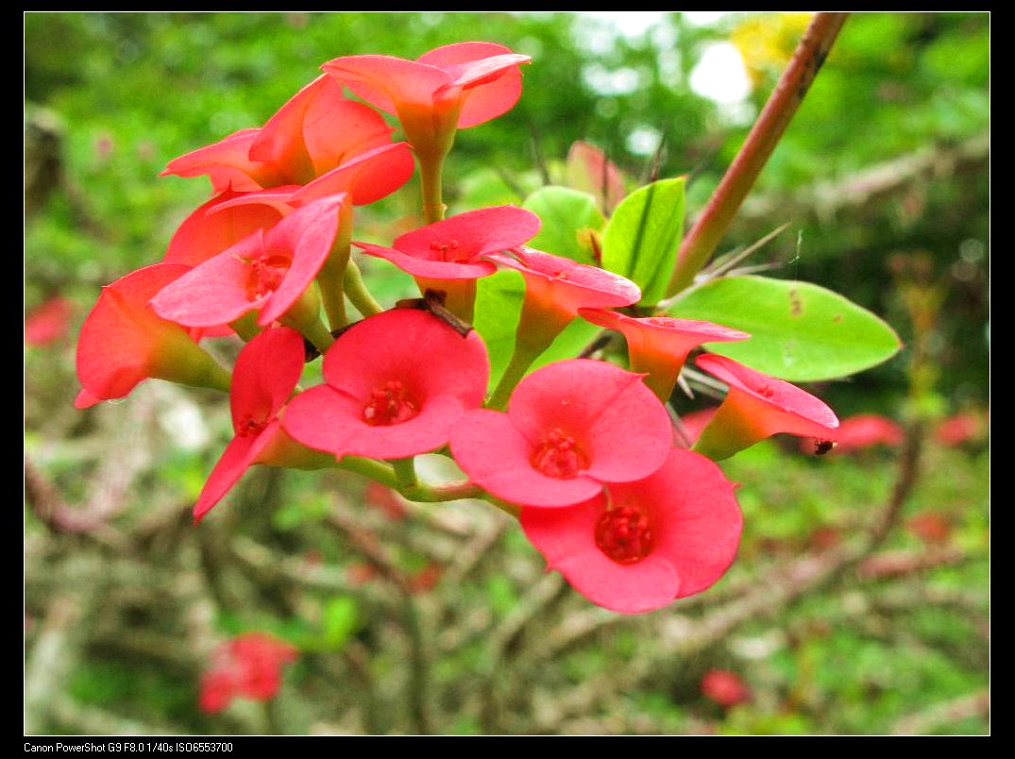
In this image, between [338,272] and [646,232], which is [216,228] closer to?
[338,272]

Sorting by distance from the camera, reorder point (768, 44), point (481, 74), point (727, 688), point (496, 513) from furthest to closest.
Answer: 1. point (768, 44)
2. point (727, 688)
3. point (496, 513)
4. point (481, 74)

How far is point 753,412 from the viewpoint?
469 millimetres

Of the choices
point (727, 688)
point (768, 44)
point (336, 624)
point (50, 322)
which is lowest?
point (727, 688)

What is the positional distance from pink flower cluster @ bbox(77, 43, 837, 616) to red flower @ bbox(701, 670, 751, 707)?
2.58 m

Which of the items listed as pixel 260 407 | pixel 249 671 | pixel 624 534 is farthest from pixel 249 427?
pixel 249 671

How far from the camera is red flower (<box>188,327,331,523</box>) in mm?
393

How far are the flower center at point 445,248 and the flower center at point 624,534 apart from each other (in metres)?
0.17

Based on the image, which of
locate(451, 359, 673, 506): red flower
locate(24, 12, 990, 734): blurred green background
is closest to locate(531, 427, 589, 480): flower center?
locate(451, 359, 673, 506): red flower

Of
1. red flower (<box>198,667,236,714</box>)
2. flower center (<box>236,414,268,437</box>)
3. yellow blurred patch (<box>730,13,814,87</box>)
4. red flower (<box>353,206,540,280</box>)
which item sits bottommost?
red flower (<box>198,667,236,714</box>)

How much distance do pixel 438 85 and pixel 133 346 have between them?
25 cm

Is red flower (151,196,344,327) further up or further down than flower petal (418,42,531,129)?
further down

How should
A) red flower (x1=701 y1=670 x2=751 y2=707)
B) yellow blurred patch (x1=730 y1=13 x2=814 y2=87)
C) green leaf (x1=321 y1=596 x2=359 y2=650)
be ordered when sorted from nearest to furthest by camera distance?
green leaf (x1=321 y1=596 x2=359 y2=650) < red flower (x1=701 y1=670 x2=751 y2=707) < yellow blurred patch (x1=730 y1=13 x2=814 y2=87)

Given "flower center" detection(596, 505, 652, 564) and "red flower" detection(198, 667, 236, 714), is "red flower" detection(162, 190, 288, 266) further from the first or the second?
"red flower" detection(198, 667, 236, 714)

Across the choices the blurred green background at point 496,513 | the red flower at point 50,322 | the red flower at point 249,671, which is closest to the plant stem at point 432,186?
the blurred green background at point 496,513
